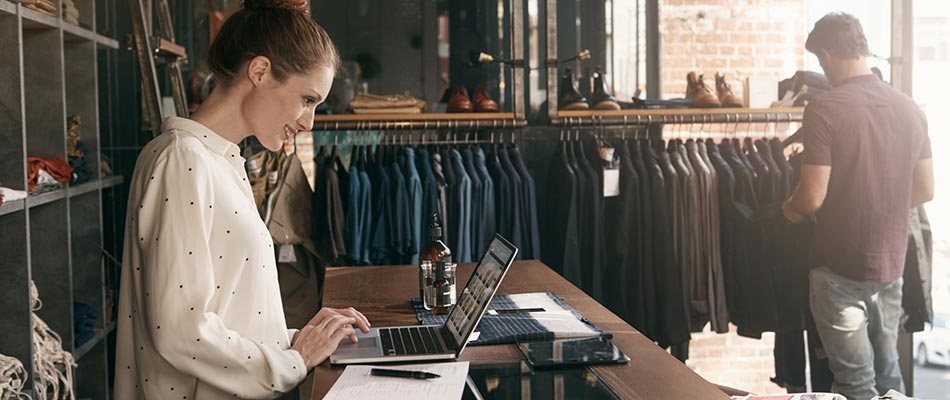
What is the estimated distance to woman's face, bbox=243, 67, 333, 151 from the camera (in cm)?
186

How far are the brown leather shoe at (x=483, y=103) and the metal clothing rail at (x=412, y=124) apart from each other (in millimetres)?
53

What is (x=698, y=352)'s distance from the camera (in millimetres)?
5512

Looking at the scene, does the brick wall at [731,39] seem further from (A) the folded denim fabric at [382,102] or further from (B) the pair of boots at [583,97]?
(A) the folded denim fabric at [382,102]

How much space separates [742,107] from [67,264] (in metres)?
3.11

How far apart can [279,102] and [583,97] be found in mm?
2780

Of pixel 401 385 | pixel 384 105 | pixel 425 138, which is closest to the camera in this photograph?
pixel 401 385

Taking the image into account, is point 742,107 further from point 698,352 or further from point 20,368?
point 20,368

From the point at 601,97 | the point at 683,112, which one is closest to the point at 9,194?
the point at 601,97

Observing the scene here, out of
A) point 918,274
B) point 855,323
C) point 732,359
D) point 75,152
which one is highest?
point 75,152

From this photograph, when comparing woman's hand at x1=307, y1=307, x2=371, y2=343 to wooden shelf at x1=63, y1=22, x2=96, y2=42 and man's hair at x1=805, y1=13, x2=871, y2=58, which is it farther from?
man's hair at x1=805, y1=13, x2=871, y2=58

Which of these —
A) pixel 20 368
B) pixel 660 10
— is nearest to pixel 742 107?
pixel 660 10

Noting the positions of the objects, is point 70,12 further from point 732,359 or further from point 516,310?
point 732,359

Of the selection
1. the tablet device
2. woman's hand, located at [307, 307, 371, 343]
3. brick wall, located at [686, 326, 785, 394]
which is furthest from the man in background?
woman's hand, located at [307, 307, 371, 343]

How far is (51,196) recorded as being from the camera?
9.89 ft
